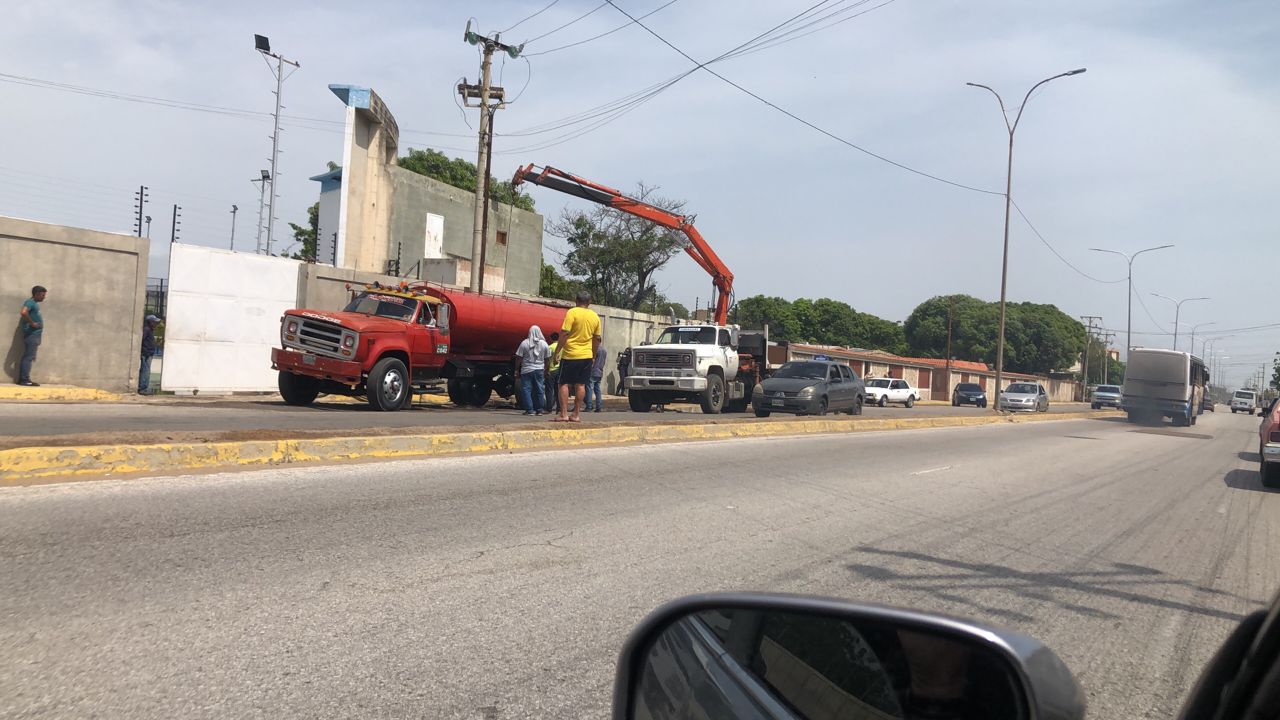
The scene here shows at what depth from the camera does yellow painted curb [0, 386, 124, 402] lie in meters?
15.1

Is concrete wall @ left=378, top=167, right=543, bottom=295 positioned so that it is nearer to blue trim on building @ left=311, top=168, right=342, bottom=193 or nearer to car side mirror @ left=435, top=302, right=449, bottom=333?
blue trim on building @ left=311, top=168, right=342, bottom=193

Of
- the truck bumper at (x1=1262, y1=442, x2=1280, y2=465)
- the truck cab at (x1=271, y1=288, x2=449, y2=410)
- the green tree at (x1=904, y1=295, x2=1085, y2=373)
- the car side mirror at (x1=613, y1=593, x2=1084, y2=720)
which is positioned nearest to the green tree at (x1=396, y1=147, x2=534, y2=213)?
the truck cab at (x1=271, y1=288, x2=449, y2=410)

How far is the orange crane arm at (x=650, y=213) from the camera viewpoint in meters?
23.1

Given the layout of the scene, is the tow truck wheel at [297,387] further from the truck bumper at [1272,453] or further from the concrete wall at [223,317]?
the truck bumper at [1272,453]

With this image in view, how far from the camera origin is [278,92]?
44812 millimetres

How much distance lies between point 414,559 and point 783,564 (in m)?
2.41

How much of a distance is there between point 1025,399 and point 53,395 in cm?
3913

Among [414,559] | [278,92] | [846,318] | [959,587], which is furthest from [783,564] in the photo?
[846,318]

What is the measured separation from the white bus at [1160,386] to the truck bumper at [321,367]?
3077 cm

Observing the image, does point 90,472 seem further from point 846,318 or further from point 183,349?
point 846,318

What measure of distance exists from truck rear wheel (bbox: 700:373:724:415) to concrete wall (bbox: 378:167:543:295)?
11445 mm

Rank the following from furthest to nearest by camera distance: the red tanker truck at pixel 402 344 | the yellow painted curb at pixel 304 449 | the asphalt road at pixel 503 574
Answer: the red tanker truck at pixel 402 344, the yellow painted curb at pixel 304 449, the asphalt road at pixel 503 574

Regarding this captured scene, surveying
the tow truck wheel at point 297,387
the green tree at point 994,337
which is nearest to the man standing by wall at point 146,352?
the tow truck wheel at point 297,387

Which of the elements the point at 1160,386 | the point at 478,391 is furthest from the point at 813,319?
the point at 478,391
